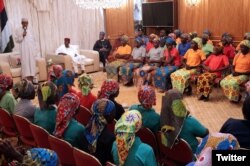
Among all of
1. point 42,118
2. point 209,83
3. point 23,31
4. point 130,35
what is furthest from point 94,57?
point 42,118

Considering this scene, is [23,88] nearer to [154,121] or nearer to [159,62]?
[154,121]

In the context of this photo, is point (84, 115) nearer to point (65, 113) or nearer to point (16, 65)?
point (65, 113)

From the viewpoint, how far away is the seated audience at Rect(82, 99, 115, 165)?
2559mm

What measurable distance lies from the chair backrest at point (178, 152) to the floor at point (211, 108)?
195cm

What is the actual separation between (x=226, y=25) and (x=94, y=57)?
369 cm

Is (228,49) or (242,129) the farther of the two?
(228,49)

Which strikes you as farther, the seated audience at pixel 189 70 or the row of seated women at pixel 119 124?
the seated audience at pixel 189 70

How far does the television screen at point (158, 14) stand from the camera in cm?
905

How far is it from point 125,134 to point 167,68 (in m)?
4.77

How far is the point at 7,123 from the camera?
12.4 feet

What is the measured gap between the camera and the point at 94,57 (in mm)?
9273

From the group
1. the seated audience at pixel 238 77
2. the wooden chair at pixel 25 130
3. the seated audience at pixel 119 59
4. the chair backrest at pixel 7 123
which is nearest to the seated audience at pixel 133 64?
the seated audience at pixel 119 59

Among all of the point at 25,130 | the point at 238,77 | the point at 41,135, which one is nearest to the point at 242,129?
the point at 41,135

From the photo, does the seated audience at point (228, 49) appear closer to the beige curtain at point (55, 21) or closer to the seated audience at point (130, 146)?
the seated audience at point (130, 146)
